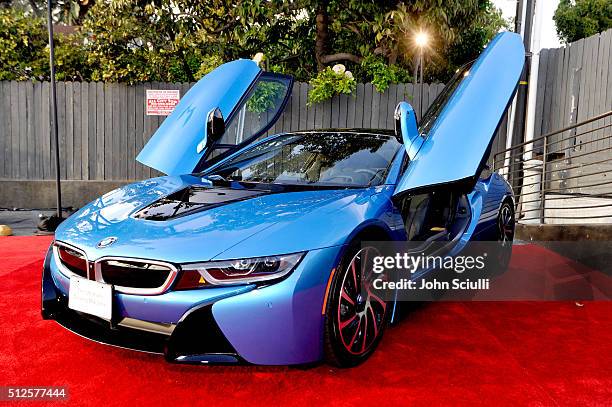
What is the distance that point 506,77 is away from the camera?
2855 millimetres

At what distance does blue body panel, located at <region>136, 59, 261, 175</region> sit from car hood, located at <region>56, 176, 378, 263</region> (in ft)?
2.62

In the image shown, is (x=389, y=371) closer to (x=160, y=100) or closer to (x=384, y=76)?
(x=384, y=76)

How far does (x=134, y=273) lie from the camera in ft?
6.94

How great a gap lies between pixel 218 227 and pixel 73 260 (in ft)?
2.45

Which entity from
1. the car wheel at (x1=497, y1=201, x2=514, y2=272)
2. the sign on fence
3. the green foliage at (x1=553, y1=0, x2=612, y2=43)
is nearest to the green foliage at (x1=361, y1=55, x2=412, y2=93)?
the sign on fence

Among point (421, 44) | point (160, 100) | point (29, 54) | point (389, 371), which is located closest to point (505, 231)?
point (389, 371)

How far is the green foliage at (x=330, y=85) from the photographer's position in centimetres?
816

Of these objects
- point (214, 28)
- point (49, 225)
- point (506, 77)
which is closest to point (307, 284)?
point (506, 77)

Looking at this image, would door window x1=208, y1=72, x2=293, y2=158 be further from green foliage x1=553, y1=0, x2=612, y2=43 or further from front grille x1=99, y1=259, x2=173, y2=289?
green foliage x1=553, y1=0, x2=612, y2=43

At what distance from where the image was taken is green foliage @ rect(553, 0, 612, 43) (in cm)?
2117

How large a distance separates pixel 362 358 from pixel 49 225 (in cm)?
509

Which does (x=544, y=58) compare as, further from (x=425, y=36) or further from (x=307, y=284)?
(x=307, y=284)

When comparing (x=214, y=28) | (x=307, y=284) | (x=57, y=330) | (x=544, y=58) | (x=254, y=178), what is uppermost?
(x=214, y=28)

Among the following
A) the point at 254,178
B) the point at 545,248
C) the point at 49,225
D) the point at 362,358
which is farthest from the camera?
the point at 49,225
